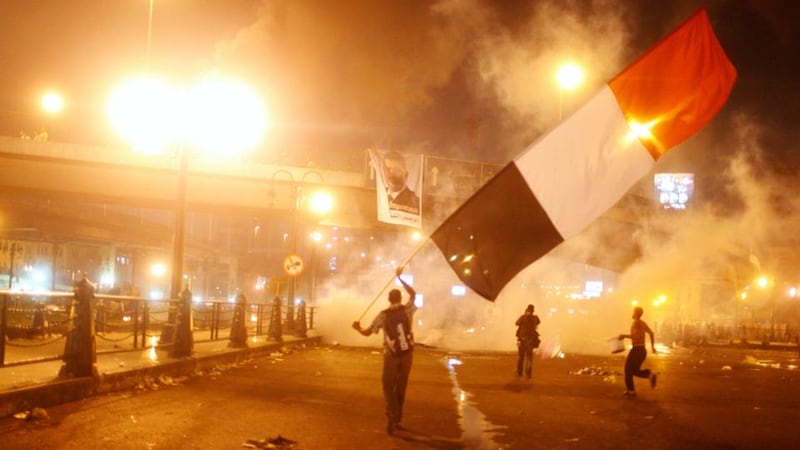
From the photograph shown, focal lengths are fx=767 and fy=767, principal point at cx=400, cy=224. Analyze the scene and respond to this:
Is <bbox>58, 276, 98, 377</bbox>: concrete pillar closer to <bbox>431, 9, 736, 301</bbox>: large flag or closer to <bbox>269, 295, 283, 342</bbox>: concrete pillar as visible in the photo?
<bbox>431, 9, 736, 301</bbox>: large flag

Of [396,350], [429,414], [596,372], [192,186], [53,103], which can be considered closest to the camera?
[396,350]

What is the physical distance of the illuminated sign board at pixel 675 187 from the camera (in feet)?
211

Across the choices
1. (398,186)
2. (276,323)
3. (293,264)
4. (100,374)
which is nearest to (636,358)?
(100,374)

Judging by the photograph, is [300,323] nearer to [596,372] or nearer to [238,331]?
[238,331]

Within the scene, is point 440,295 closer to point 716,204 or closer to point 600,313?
point 600,313

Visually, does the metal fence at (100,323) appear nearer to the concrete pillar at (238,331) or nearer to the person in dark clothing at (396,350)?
the concrete pillar at (238,331)

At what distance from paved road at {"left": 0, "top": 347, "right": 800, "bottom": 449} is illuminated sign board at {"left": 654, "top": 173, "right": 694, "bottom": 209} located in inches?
1977

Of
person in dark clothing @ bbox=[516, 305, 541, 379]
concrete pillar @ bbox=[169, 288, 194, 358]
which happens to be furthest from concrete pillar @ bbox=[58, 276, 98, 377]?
person in dark clothing @ bbox=[516, 305, 541, 379]

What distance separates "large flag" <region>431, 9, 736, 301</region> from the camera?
7.79 m

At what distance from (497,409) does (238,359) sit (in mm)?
8632

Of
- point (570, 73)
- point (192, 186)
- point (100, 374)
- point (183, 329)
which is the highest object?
point (570, 73)

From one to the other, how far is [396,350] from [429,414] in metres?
1.47

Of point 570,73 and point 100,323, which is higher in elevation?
point 570,73

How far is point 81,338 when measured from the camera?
413 inches
